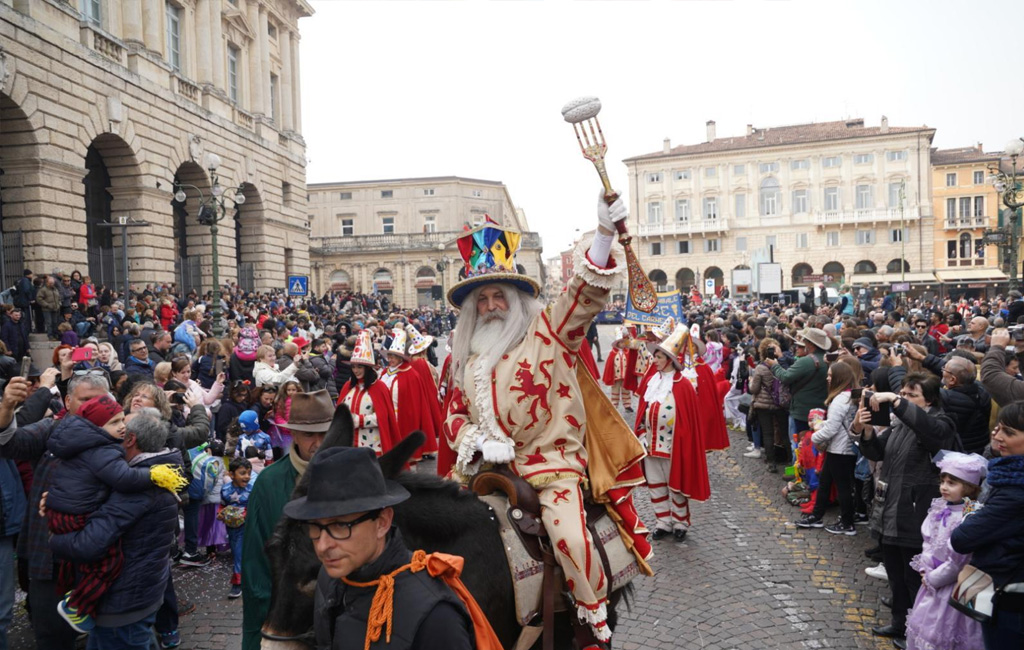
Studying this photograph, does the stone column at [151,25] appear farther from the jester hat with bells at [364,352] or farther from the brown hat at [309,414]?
the brown hat at [309,414]

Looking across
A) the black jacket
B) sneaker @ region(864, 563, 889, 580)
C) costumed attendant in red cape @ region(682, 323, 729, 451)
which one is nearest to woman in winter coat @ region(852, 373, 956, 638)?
sneaker @ region(864, 563, 889, 580)

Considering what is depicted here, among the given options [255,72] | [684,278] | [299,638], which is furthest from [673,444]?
[684,278]

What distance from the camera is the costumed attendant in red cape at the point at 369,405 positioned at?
8.19m

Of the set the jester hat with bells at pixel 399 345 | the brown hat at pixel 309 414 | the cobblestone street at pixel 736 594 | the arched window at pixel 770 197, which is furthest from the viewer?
the arched window at pixel 770 197

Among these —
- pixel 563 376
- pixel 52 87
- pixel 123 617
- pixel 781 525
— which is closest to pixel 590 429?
pixel 563 376

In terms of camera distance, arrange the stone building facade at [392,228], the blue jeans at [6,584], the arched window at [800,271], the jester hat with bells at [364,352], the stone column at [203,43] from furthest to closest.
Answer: the arched window at [800,271] < the stone building facade at [392,228] < the stone column at [203,43] < the jester hat with bells at [364,352] < the blue jeans at [6,584]

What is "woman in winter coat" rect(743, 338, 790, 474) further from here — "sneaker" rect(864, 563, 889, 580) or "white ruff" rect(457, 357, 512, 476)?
"white ruff" rect(457, 357, 512, 476)

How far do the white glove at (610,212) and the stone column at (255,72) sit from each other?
32.4 metres

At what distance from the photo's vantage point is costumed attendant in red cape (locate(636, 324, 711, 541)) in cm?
740

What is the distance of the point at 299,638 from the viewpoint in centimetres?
234

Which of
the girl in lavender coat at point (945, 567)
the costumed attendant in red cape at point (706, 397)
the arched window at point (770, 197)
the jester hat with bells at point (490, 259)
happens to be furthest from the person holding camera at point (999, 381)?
the arched window at point (770, 197)

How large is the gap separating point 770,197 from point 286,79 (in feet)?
149

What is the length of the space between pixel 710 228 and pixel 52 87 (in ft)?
182

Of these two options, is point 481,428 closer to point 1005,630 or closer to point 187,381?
point 1005,630
